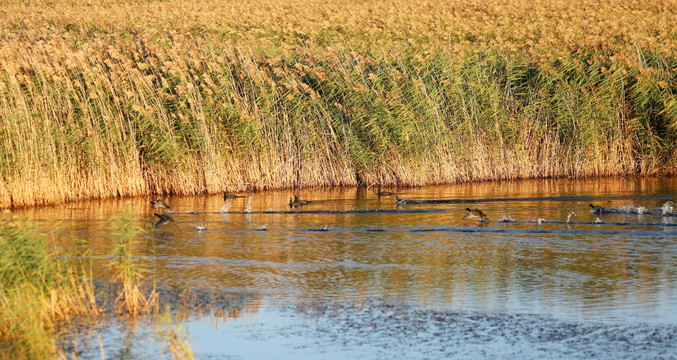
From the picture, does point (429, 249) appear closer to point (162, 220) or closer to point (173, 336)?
point (162, 220)

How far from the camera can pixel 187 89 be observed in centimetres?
1973

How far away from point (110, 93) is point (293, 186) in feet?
14.0

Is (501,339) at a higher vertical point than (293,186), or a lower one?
lower

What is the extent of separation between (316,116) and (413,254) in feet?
28.6

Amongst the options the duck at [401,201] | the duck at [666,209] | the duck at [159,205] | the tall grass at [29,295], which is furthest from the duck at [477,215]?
the tall grass at [29,295]

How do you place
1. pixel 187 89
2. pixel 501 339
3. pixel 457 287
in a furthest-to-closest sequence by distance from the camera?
1. pixel 187 89
2. pixel 457 287
3. pixel 501 339

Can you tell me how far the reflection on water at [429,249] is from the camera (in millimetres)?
9836

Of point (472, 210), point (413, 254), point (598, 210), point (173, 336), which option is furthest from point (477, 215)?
point (173, 336)

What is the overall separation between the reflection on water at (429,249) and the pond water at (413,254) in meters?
0.02

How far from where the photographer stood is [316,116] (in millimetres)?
20781

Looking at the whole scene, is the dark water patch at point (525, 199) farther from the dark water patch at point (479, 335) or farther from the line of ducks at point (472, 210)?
the dark water patch at point (479, 335)

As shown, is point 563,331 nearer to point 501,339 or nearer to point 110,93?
point 501,339

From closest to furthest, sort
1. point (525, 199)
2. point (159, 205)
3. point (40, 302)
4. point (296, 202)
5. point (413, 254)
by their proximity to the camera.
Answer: point (40, 302) → point (413, 254) → point (159, 205) → point (296, 202) → point (525, 199)

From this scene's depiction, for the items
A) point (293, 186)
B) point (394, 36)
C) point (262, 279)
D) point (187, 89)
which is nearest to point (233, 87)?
point (187, 89)
